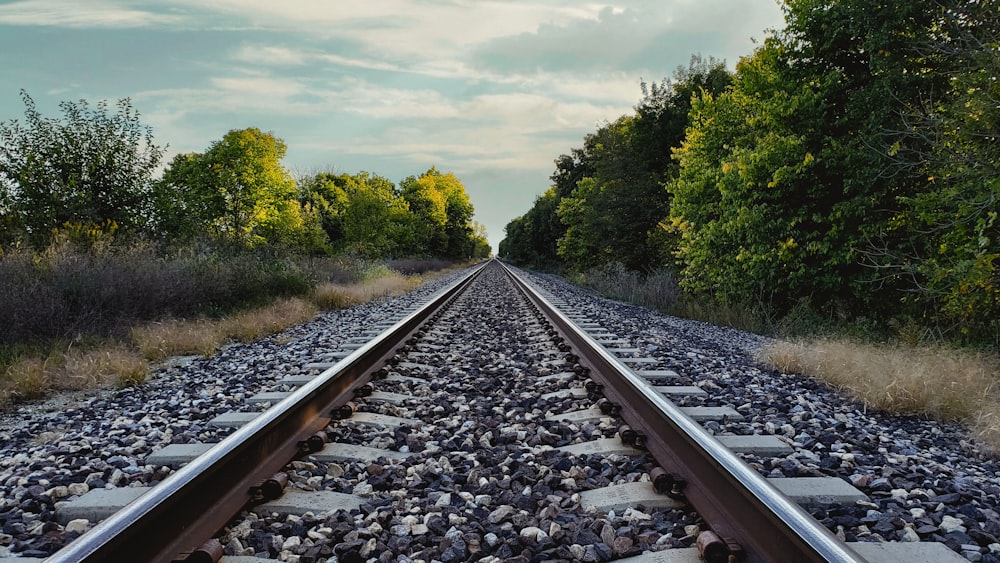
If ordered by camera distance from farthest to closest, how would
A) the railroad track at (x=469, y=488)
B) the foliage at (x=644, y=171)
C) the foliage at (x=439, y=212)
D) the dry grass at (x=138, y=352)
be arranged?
the foliage at (x=439, y=212) → the foliage at (x=644, y=171) → the dry grass at (x=138, y=352) → the railroad track at (x=469, y=488)

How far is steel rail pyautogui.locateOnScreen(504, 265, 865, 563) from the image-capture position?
1778mm

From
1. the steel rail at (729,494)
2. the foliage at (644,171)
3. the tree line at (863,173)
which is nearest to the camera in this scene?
the steel rail at (729,494)

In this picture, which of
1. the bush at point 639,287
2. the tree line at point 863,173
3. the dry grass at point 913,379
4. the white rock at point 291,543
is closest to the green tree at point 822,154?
the tree line at point 863,173

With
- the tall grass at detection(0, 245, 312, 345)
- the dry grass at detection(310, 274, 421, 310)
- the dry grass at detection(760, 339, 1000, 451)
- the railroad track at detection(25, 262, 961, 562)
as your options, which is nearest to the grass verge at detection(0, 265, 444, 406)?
Answer: the tall grass at detection(0, 245, 312, 345)

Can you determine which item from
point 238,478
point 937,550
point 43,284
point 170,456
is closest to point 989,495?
point 937,550

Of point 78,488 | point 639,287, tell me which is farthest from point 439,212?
point 78,488

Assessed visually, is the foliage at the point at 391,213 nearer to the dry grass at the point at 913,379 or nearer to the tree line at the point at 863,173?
the tree line at the point at 863,173

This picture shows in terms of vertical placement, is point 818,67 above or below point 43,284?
above

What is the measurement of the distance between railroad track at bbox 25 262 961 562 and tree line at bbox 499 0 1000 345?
5.63 metres

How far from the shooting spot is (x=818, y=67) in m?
10.8

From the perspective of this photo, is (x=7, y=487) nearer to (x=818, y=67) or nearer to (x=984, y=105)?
(x=984, y=105)

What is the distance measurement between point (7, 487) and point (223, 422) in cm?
102

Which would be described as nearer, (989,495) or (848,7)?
(989,495)

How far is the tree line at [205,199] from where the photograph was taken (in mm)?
11867
